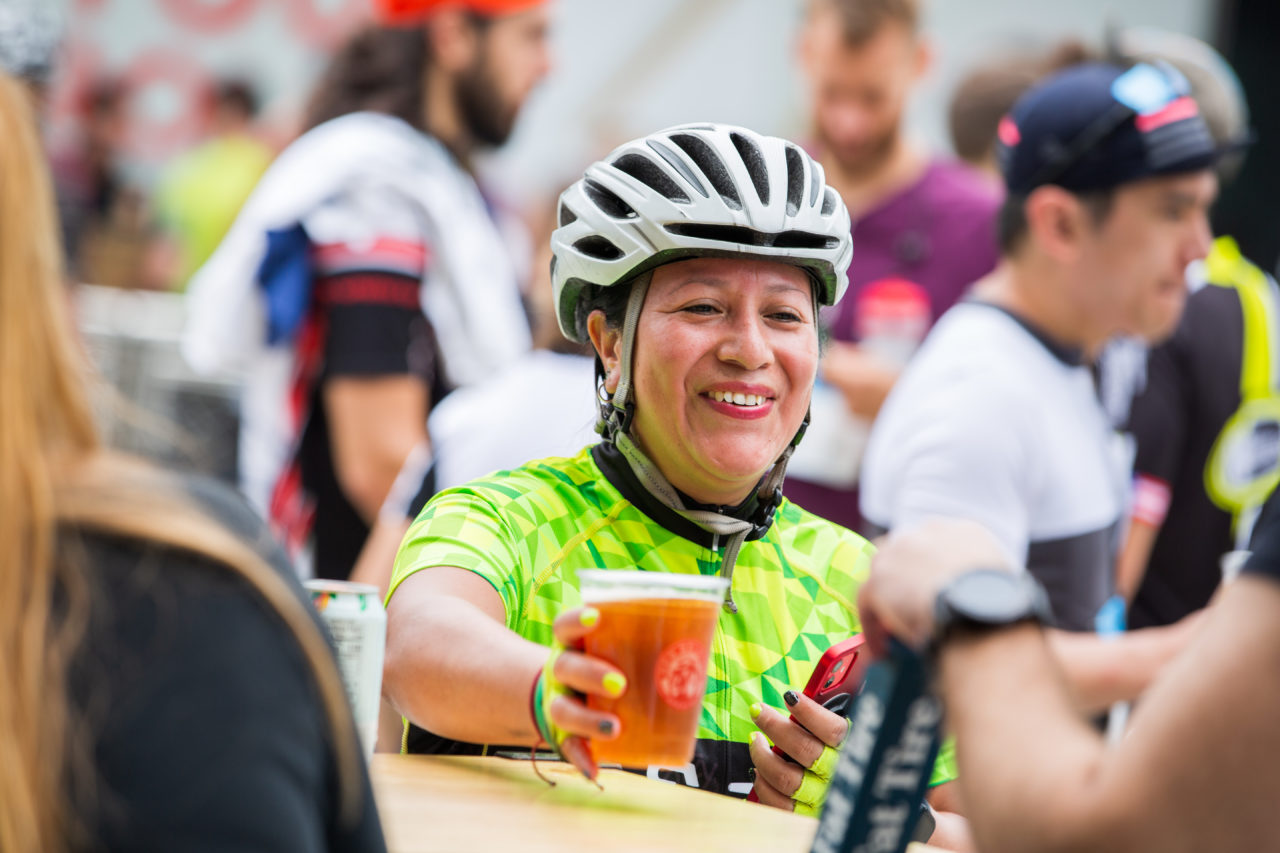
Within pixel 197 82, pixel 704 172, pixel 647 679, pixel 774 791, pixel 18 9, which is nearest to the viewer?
pixel 647 679

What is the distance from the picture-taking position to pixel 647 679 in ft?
6.36

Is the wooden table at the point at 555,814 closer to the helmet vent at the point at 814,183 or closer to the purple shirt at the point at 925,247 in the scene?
the helmet vent at the point at 814,183

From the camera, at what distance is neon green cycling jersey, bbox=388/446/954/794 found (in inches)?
99.3

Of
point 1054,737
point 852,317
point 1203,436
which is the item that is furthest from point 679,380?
point 1203,436

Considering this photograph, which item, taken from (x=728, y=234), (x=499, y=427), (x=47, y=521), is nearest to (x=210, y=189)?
(x=499, y=427)

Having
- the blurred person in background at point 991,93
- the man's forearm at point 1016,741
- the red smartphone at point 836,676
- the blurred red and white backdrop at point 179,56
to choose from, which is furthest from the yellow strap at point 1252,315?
the blurred red and white backdrop at point 179,56

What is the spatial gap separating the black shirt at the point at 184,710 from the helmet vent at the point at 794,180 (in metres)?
A: 1.67

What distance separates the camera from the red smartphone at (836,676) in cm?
220

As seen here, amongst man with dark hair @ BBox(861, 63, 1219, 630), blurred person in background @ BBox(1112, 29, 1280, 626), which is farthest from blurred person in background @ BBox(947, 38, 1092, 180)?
man with dark hair @ BBox(861, 63, 1219, 630)

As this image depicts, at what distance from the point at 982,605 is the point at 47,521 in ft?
2.74

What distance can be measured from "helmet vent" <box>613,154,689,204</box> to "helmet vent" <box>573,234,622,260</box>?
13 centimetres

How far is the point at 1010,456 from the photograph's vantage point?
3.93 m

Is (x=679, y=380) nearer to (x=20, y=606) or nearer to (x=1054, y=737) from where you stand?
(x=1054, y=737)

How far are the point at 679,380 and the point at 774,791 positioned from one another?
2.66ft
